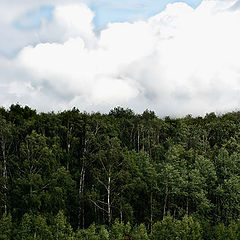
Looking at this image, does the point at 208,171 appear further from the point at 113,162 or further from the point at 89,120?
the point at 89,120

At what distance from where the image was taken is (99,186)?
164 ft

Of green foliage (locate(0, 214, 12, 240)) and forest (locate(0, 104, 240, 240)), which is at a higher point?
forest (locate(0, 104, 240, 240))

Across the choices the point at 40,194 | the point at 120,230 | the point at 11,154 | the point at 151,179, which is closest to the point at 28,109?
the point at 11,154

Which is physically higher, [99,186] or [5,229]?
[99,186]

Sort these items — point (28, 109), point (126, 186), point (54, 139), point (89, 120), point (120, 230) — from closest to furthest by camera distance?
1. point (120, 230)
2. point (126, 186)
3. point (54, 139)
4. point (89, 120)
5. point (28, 109)

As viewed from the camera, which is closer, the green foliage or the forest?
the green foliage

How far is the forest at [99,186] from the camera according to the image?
40.1m

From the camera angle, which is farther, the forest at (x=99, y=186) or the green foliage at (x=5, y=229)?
the forest at (x=99, y=186)

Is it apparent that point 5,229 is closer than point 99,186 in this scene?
Yes

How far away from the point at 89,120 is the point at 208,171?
20.2m

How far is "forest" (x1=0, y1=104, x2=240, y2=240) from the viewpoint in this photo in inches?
1580

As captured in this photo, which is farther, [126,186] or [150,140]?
[150,140]

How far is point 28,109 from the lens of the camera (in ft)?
201

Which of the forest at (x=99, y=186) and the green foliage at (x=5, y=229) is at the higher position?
the forest at (x=99, y=186)
